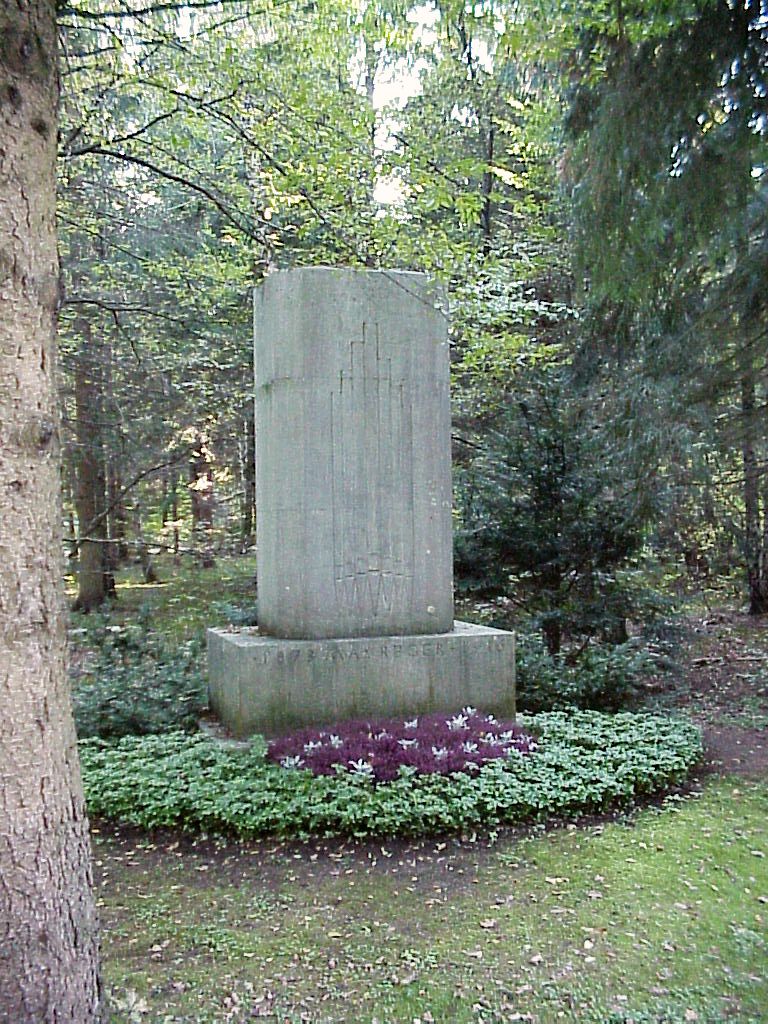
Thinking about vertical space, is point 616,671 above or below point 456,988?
above

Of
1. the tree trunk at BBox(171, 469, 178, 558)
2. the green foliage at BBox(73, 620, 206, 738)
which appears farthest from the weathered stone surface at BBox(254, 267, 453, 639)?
the tree trunk at BBox(171, 469, 178, 558)

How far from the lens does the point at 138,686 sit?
25.1 ft

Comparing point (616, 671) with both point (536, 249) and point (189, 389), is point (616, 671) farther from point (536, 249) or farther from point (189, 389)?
point (189, 389)

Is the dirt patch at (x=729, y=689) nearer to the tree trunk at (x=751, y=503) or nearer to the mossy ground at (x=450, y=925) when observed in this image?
the tree trunk at (x=751, y=503)

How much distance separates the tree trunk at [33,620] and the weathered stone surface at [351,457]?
439 cm

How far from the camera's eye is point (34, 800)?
249 cm

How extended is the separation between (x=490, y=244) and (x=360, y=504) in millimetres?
3678

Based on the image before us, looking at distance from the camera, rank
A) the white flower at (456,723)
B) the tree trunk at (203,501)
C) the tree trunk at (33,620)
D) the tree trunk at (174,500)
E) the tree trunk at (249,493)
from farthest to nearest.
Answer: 1. the tree trunk at (203,501)
2. the tree trunk at (249,493)
3. the tree trunk at (174,500)
4. the white flower at (456,723)
5. the tree trunk at (33,620)

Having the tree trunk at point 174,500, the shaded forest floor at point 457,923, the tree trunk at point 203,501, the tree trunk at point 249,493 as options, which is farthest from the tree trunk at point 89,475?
the shaded forest floor at point 457,923

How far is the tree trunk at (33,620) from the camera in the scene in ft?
8.09

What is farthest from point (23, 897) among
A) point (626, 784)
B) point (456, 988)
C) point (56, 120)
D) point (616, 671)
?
point (616, 671)

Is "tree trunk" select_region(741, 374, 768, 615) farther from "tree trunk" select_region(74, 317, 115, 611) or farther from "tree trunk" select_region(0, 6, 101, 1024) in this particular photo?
"tree trunk" select_region(74, 317, 115, 611)

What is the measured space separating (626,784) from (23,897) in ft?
13.6

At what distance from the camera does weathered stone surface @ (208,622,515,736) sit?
21.8 feet
